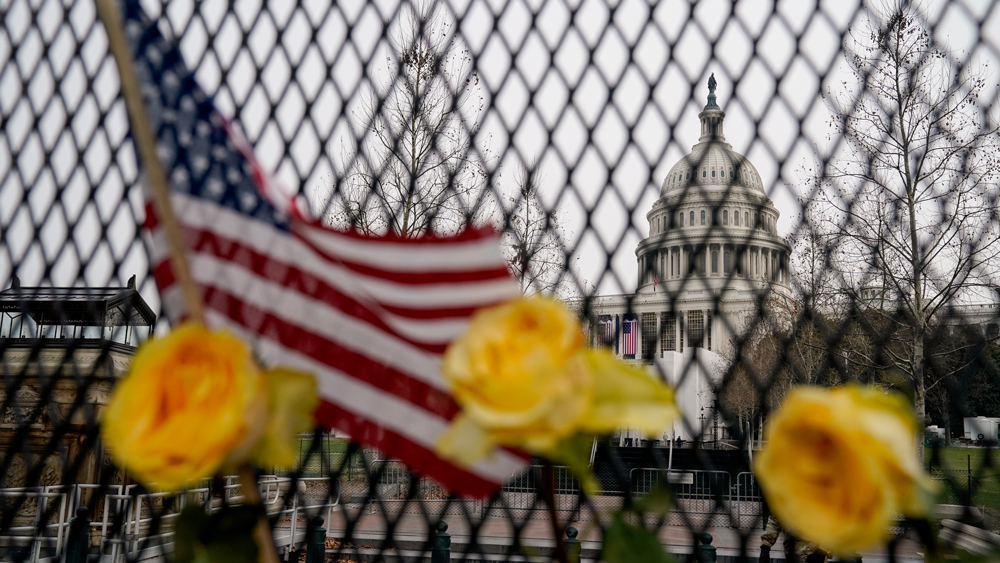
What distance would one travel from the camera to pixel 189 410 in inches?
16.7

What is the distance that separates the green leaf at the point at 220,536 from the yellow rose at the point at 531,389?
182mm

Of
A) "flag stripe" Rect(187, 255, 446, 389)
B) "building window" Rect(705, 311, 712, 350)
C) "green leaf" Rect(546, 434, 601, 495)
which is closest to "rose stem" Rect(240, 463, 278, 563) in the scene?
"green leaf" Rect(546, 434, 601, 495)

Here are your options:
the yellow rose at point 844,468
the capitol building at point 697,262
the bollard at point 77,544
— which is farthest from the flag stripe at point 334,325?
the bollard at point 77,544

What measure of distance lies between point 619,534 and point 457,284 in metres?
0.43

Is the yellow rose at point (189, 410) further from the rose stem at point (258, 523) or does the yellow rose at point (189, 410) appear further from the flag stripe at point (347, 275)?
the flag stripe at point (347, 275)

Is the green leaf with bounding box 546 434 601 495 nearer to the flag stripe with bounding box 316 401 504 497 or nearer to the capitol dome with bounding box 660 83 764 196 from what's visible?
the flag stripe with bounding box 316 401 504 497

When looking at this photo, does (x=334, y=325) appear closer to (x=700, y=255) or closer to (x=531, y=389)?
(x=531, y=389)

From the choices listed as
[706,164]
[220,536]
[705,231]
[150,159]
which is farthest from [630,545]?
[706,164]

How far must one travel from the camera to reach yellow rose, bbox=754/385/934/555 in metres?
0.37

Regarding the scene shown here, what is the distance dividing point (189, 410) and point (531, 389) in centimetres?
22

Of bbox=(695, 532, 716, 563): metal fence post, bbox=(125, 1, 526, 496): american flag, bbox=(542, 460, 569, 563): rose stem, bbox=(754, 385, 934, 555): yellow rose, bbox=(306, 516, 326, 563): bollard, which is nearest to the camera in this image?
bbox=(754, 385, 934, 555): yellow rose

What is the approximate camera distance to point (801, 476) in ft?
1.31

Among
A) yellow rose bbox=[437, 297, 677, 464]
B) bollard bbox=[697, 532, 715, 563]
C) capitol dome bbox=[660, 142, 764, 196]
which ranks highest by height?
capitol dome bbox=[660, 142, 764, 196]

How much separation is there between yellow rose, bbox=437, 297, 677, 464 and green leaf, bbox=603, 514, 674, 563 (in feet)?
0.32
